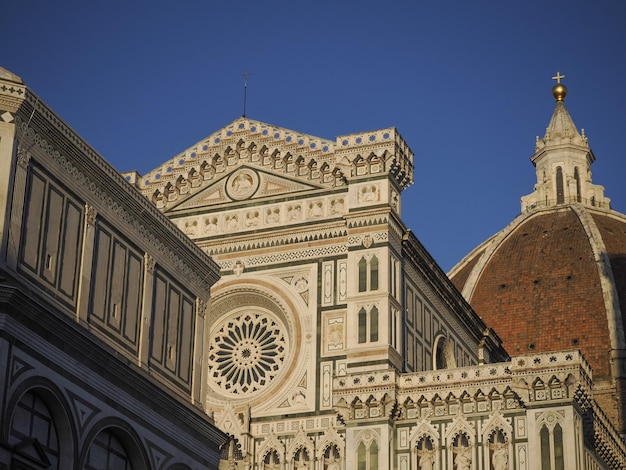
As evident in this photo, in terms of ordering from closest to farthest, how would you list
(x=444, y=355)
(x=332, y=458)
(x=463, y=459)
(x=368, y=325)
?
1. (x=463, y=459)
2. (x=332, y=458)
3. (x=368, y=325)
4. (x=444, y=355)

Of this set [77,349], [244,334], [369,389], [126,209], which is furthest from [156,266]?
[244,334]

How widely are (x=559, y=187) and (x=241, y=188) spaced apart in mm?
47640

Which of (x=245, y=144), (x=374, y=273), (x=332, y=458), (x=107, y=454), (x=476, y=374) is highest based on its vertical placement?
(x=245, y=144)

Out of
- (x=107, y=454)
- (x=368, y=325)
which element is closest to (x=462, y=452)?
(x=368, y=325)

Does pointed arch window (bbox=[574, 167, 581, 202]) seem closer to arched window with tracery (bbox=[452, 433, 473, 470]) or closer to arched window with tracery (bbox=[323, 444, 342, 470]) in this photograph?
arched window with tracery (bbox=[323, 444, 342, 470])

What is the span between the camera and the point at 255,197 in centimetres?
3875

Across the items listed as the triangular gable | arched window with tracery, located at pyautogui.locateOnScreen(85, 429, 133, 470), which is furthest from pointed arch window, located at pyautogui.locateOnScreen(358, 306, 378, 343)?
arched window with tracery, located at pyautogui.locateOnScreen(85, 429, 133, 470)

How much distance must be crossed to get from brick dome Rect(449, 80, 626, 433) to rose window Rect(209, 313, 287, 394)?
105ft

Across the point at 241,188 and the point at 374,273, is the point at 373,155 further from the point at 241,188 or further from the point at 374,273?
the point at 241,188

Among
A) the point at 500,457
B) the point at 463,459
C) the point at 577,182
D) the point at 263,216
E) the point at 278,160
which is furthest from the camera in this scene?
the point at 577,182

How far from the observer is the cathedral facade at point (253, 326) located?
64.1 feet

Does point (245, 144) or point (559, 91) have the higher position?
point (559, 91)

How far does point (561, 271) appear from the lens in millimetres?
74938

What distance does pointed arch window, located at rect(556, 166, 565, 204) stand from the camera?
82938mm
